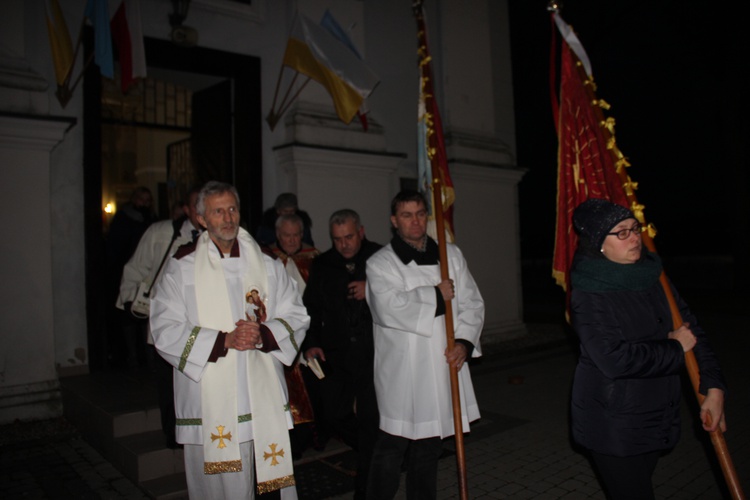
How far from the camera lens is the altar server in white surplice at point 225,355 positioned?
2.96 metres

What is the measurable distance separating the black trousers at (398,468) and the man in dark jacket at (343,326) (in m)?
0.49

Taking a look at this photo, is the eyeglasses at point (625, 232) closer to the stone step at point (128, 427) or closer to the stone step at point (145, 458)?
the stone step at point (128, 427)

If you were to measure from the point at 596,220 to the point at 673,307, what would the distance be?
0.62 metres

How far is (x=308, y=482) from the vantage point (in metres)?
4.32

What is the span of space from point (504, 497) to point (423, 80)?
115 inches

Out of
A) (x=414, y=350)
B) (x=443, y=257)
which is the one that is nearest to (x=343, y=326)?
(x=414, y=350)

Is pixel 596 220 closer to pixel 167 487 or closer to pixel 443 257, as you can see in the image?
pixel 443 257

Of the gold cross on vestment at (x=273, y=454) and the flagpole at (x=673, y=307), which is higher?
the flagpole at (x=673, y=307)

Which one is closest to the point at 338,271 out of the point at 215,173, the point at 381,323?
the point at 381,323

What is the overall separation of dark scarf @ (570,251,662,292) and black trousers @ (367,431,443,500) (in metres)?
1.34

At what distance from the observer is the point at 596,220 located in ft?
8.80

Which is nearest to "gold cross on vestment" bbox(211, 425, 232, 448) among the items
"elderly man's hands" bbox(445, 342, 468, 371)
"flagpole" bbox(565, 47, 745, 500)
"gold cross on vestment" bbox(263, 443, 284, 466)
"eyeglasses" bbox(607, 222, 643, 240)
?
"gold cross on vestment" bbox(263, 443, 284, 466)

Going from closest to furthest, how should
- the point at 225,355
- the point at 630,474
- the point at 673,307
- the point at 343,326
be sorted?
1. the point at 630,474
2. the point at 673,307
3. the point at 225,355
4. the point at 343,326

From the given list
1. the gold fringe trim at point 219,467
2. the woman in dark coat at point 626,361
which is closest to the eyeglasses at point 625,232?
the woman in dark coat at point 626,361
